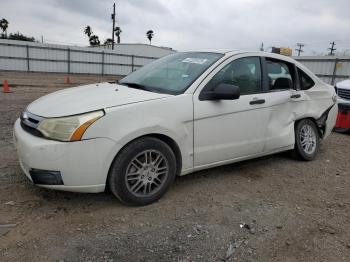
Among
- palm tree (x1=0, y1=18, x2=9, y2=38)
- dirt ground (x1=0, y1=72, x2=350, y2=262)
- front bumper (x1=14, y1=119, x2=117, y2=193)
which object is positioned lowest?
dirt ground (x1=0, y1=72, x2=350, y2=262)

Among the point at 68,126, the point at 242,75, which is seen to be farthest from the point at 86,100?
the point at 242,75

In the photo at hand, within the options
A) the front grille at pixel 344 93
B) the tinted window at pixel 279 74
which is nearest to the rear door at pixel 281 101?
the tinted window at pixel 279 74

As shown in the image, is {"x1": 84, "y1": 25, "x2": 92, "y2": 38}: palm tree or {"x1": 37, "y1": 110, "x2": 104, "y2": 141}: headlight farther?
{"x1": 84, "y1": 25, "x2": 92, "y2": 38}: palm tree

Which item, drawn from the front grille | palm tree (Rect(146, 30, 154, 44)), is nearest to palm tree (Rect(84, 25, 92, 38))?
palm tree (Rect(146, 30, 154, 44))

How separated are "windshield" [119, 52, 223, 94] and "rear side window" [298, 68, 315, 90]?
64.4 inches

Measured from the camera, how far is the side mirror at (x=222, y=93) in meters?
3.71

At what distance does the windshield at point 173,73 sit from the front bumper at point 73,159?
1.03 m

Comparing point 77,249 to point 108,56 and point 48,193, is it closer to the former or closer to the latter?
point 48,193

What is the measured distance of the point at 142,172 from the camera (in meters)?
3.42

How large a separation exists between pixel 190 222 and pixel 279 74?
2.60 m

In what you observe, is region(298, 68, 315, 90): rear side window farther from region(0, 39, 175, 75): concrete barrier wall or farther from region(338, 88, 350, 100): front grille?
region(0, 39, 175, 75): concrete barrier wall

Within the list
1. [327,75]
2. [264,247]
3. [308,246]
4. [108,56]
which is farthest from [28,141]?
[108,56]

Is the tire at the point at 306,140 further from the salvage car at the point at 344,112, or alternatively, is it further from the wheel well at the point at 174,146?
the salvage car at the point at 344,112

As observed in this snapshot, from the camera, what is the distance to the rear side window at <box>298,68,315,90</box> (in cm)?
511
